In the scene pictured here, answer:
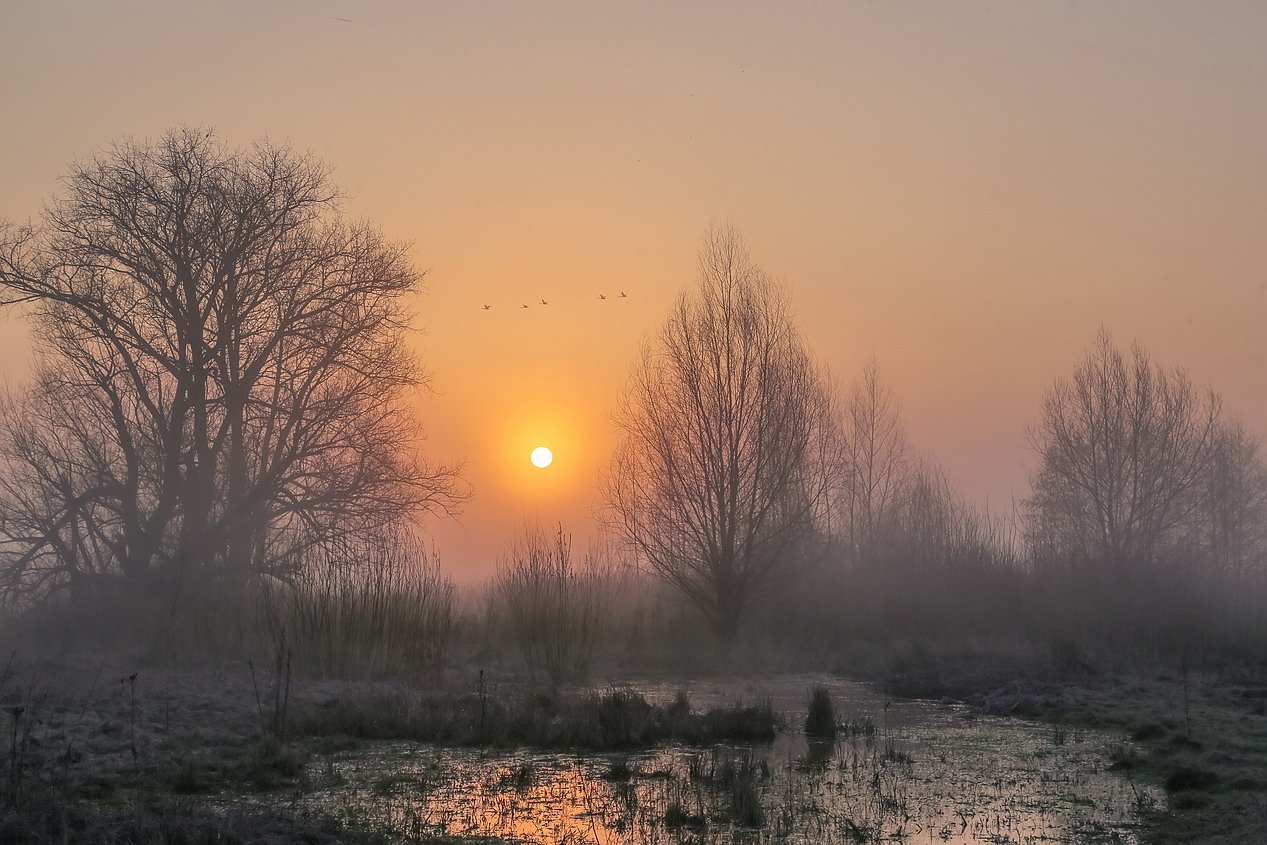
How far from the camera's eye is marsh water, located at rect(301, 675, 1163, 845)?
24.6 ft

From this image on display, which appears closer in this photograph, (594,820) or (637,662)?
(594,820)

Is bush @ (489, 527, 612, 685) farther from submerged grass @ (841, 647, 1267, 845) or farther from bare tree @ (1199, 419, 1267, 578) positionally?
bare tree @ (1199, 419, 1267, 578)


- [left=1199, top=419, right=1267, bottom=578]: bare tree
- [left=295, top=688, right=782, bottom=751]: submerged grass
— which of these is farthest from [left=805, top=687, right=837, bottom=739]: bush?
[left=1199, top=419, right=1267, bottom=578]: bare tree

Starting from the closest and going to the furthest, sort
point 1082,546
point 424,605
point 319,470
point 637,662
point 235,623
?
point 424,605 → point 235,623 → point 637,662 → point 319,470 → point 1082,546

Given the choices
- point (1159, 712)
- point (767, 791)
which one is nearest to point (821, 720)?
point (767, 791)

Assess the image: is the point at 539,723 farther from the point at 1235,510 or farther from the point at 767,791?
the point at 1235,510

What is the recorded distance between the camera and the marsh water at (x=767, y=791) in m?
7.49

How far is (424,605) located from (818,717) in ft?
23.1

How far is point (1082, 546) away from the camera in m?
32.3

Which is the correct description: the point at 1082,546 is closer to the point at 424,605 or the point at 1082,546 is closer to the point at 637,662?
the point at 637,662

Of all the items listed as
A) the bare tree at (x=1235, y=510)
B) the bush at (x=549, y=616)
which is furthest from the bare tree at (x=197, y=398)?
the bare tree at (x=1235, y=510)

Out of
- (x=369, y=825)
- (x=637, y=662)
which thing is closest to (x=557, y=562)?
(x=637, y=662)

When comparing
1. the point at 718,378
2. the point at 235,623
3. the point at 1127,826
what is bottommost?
the point at 1127,826

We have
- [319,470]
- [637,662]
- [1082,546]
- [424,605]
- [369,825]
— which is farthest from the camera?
[1082,546]
